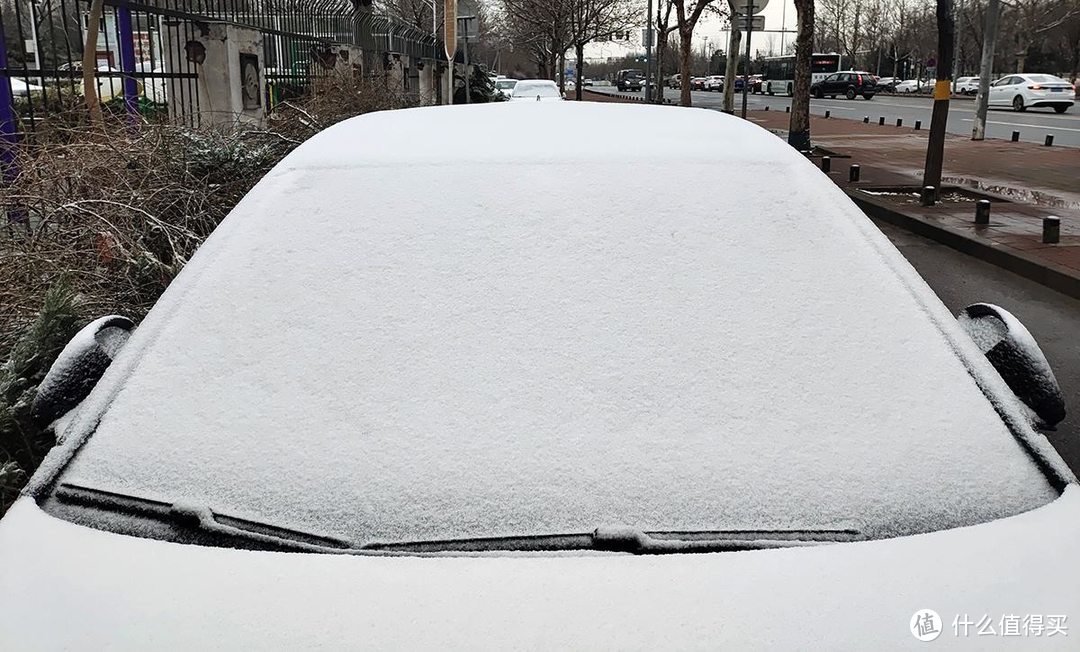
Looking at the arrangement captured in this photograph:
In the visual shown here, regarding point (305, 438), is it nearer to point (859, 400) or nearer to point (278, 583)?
point (278, 583)

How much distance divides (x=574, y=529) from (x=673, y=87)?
83023mm

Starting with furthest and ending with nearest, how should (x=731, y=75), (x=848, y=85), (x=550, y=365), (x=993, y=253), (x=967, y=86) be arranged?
(x=967, y=86) → (x=848, y=85) → (x=731, y=75) → (x=993, y=253) → (x=550, y=365)

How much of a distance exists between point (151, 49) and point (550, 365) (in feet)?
30.5

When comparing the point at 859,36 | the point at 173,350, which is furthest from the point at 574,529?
the point at 859,36

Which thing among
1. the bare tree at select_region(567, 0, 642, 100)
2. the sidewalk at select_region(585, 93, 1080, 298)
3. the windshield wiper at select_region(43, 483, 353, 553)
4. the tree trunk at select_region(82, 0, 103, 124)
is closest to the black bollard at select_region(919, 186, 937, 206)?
the sidewalk at select_region(585, 93, 1080, 298)

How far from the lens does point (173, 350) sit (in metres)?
2.07

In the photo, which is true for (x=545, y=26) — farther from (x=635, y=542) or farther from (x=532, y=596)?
A: (x=532, y=596)

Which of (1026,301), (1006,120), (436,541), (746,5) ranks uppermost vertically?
(746,5)

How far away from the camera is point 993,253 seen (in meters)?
9.45

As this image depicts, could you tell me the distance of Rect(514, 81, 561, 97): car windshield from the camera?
27688 millimetres

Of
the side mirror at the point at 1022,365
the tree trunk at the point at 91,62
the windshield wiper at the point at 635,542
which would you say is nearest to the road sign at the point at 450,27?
the tree trunk at the point at 91,62

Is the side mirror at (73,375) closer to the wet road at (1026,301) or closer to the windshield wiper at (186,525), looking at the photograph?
the windshield wiper at (186,525)

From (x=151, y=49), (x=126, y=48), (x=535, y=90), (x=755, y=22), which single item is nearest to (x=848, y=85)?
(x=535, y=90)

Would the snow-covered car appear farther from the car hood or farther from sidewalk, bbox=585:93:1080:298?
sidewalk, bbox=585:93:1080:298
